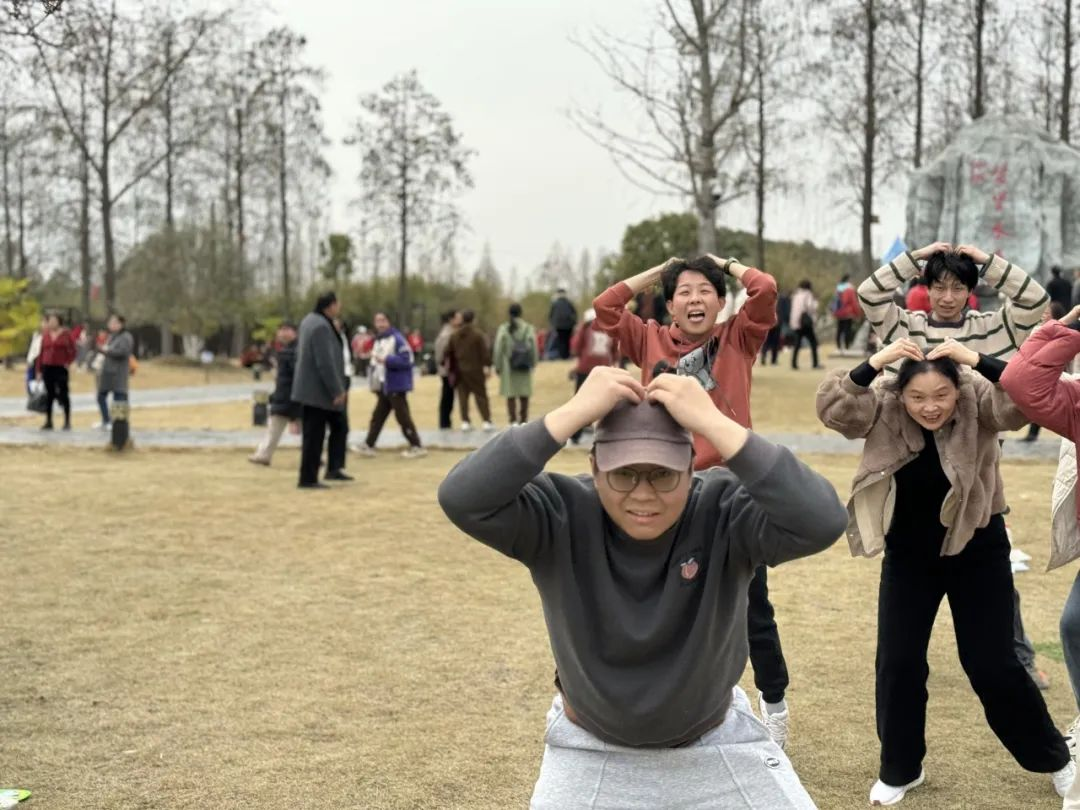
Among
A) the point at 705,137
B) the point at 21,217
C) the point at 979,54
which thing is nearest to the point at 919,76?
the point at 979,54

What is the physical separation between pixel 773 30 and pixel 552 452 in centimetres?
2389

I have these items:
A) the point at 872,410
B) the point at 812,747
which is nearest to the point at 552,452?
the point at 872,410

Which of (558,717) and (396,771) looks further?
(396,771)

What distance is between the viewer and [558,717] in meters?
2.82

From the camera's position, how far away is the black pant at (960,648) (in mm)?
4109

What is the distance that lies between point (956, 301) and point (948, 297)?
39 millimetres

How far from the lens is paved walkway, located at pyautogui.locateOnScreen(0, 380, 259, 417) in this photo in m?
23.9

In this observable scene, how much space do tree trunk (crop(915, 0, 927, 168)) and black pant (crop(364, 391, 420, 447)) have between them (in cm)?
2070

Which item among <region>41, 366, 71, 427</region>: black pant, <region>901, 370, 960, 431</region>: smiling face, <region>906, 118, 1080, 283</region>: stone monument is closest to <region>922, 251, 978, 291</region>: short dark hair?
<region>901, 370, 960, 431</region>: smiling face

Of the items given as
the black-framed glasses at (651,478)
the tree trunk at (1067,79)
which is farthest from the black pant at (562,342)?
the black-framed glasses at (651,478)

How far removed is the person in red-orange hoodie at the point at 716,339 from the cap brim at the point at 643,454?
5.70 ft

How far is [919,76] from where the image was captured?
99.5ft

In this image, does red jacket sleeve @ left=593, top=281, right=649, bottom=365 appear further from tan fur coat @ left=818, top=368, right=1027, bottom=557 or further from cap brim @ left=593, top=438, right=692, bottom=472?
cap brim @ left=593, top=438, right=692, bottom=472

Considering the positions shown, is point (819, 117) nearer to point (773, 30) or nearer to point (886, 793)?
point (773, 30)
